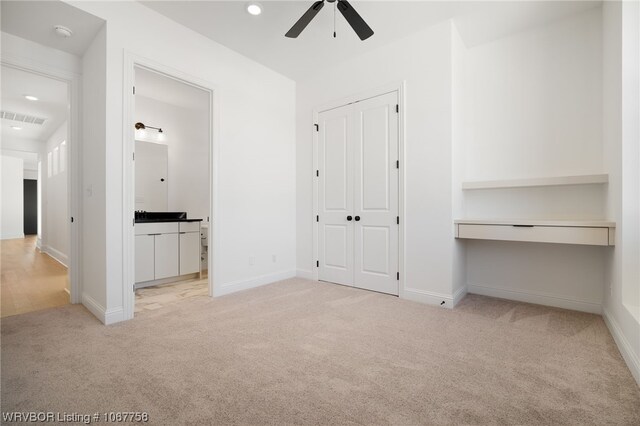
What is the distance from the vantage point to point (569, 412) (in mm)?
1393

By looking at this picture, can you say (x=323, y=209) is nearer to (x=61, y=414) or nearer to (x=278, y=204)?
(x=278, y=204)

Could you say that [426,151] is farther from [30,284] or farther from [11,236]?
[11,236]

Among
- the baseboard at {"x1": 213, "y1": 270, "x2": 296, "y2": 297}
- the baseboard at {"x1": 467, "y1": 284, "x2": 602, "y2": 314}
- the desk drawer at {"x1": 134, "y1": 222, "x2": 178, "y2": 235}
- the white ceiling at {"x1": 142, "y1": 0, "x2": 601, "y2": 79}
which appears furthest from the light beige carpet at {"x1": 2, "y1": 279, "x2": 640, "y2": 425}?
the white ceiling at {"x1": 142, "y1": 0, "x2": 601, "y2": 79}

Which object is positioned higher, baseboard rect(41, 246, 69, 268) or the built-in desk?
the built-in desk

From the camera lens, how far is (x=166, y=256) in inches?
155

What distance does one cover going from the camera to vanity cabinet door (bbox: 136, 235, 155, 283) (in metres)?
3.67

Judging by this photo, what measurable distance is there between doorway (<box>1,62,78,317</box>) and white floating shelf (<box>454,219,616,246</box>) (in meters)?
4.13

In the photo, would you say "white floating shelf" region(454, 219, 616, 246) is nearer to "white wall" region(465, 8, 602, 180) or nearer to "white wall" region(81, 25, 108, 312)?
"white wall" region(465, 8, 602, 180)

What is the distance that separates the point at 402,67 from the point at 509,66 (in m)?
1.12

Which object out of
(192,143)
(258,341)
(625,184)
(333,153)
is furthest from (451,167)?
(192,143)

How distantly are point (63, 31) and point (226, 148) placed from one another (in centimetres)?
168

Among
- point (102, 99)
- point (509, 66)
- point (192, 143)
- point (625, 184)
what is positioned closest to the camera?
point (625, 184)

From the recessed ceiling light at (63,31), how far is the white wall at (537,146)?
3.89 metres

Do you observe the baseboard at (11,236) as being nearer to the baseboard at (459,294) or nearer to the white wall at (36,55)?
the white wall at (36,55)
